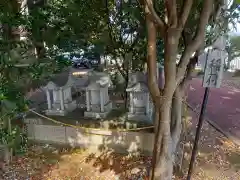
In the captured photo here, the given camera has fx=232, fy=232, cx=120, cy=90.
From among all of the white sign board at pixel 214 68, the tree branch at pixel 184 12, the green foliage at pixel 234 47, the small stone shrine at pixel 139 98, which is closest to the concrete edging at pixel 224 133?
the small stone shrine at pixel 139 98

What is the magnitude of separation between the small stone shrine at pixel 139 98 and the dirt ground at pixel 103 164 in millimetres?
856

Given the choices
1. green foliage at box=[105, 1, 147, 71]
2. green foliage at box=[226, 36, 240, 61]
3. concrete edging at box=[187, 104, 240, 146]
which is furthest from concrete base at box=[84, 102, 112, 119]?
green foliage at box=[226, 36, 240, 61]

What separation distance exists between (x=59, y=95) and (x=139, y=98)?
6.11 ft

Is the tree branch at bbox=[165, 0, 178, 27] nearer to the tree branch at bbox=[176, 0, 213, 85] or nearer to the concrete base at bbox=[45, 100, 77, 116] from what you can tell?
the tree branch at bbox=[176, 0, 213, 85]

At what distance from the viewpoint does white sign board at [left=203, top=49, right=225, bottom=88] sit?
111 inches

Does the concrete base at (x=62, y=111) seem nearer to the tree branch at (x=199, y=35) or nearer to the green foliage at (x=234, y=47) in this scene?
the tree branch at (x=199, y=35)

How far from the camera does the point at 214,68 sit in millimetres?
2838

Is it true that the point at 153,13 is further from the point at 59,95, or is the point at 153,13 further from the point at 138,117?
the point at 59,95

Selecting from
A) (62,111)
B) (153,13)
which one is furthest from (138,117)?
(153,13)

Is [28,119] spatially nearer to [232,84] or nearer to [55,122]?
[55,122]

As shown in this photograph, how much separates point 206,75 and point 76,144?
3.07 m

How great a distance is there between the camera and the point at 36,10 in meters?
4.77

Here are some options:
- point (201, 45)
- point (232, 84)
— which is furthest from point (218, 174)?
point (232, 84)

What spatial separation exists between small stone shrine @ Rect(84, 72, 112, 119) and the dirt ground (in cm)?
86
